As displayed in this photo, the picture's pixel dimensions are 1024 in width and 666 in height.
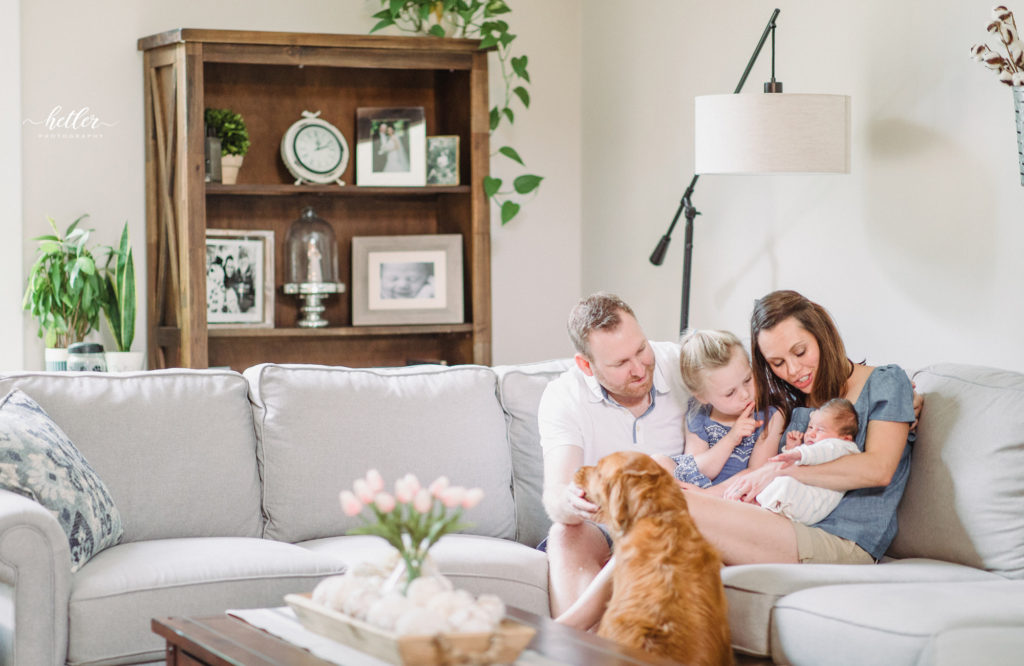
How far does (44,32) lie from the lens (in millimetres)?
4141

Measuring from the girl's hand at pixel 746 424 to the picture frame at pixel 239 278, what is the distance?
6.93 ft

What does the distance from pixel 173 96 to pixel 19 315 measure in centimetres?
97

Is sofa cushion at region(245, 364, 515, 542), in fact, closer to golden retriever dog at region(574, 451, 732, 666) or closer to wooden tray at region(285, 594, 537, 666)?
golden retriever dog at region(574, 451, 732, 666)

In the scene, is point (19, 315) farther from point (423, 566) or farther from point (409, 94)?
point (423, 566)

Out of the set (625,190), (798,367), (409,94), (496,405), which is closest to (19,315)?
(409,94)

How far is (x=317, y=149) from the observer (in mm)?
4324

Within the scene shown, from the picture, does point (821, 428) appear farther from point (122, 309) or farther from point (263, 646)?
point (122, 309)

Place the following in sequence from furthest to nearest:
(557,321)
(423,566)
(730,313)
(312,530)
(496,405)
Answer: (557,321) < (730,313) < (496,405) < (312,530) < (423,566)

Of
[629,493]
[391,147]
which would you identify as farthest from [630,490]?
[391,147]

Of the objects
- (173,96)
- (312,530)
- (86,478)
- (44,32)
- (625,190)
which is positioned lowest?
(312,530)

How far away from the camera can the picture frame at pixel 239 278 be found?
412cm

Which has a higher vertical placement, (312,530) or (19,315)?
(19,315)

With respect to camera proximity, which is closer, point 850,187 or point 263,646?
point 263,646

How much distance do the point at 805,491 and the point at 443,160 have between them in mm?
2307
